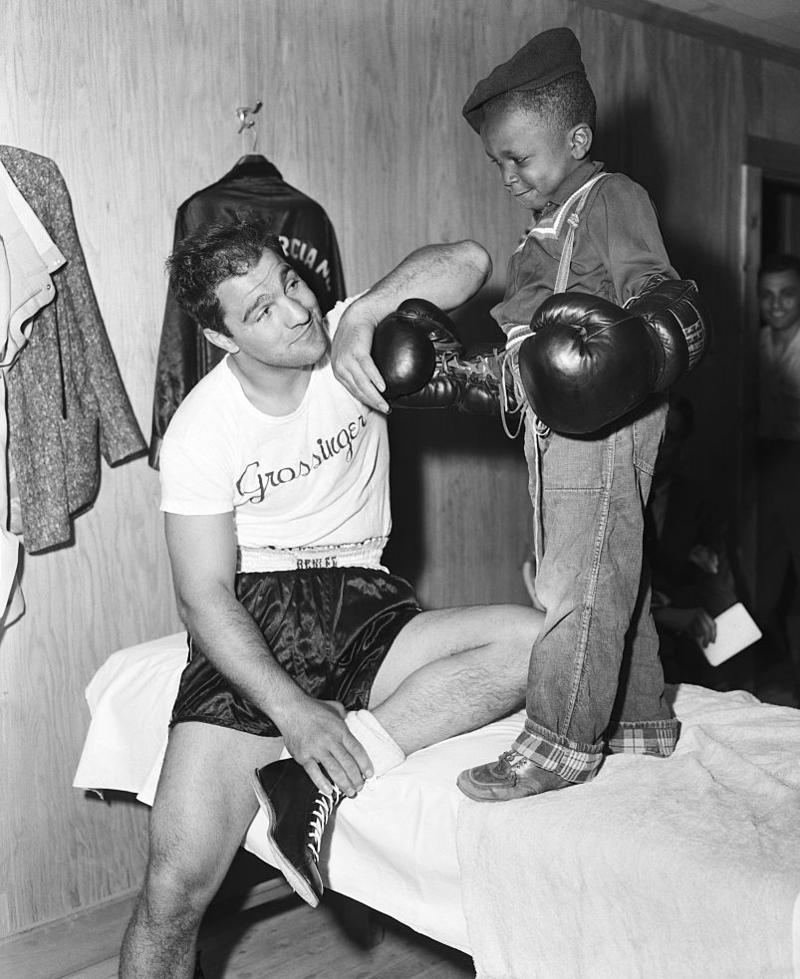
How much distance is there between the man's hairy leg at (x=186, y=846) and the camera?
1.84 m

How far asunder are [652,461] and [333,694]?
0.78 metres

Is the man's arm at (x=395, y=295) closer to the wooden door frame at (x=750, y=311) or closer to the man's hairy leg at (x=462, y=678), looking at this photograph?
the man's hairy leg at (x=462, y=678)

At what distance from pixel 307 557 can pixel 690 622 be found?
1.39 m

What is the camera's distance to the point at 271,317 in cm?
206

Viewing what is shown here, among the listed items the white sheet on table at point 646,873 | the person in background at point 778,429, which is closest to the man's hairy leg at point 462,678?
the white sheet on table at point 646,873

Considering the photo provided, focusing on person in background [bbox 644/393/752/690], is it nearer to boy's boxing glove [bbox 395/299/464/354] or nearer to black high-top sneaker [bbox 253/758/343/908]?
boy's boxing glove [bbox 395/299/464/354]

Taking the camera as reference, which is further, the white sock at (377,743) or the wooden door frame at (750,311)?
the wooden door frame at (750,311)

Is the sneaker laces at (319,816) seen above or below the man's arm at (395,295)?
below

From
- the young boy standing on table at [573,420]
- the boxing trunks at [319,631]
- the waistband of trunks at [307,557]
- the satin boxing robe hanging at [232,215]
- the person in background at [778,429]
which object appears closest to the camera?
the young boy standing on table at [573,420]

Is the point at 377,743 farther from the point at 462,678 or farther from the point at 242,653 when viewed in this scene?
the point at 242,653

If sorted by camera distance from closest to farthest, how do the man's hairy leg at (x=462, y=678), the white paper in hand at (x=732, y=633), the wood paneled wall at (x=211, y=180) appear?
the man's hairy leg at (x=462, y=678) < the wood paneled wall at (x=211, y=180) < the white paper in hand at (x=732, y=633)

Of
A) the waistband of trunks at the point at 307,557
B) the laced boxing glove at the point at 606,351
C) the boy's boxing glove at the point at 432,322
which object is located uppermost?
the boy's boxing glove at the point at 432,322

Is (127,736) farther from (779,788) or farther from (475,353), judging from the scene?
(779,788)

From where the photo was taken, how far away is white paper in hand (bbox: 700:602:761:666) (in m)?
2.95
